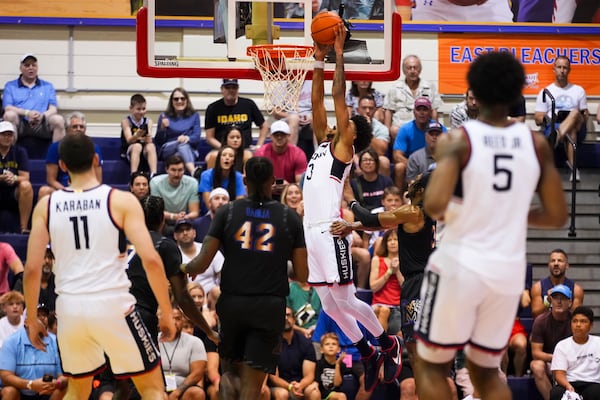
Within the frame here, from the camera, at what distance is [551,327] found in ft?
37.8

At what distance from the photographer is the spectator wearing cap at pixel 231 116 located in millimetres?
14008

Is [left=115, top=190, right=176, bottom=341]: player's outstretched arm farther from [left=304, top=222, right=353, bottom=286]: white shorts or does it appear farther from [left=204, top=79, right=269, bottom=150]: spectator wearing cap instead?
[left=204, top=79, right=269, bottom=150]: spectator wearing cap

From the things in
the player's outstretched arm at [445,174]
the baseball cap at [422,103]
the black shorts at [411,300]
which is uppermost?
the baseball cap at [422,103]

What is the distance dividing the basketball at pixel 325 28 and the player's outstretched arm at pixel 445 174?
3.42 m

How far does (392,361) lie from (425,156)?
14.0 feet

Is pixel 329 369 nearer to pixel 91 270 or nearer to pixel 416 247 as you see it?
pixel 416 247

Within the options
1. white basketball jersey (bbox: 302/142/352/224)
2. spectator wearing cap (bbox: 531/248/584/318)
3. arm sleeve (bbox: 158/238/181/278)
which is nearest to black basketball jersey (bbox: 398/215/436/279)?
white basketball jersey (bbox: 302/142/352/224)

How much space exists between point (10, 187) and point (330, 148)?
5.70 meters

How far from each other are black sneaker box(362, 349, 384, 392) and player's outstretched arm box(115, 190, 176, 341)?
3415 millimetres

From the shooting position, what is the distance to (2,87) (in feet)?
51.0

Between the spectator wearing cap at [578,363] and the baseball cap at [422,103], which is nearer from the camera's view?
the spectator wearing cap at [578,363]

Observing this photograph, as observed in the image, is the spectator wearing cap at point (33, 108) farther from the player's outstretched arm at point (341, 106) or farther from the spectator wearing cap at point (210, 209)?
the player's outstretched arm at point (341, 106)

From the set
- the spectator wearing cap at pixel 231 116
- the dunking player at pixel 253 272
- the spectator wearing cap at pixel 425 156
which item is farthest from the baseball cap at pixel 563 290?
the dunking player at pixel 253 272

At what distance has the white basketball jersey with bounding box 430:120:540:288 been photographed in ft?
18.2
